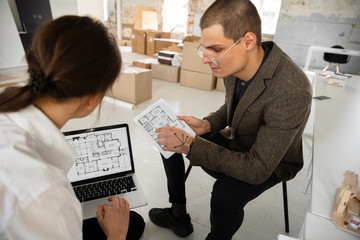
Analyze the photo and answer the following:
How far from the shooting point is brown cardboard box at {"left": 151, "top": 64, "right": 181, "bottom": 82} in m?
3.77

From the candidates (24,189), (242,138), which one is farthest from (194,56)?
(24,189)

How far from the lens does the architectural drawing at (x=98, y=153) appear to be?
3.43 feet

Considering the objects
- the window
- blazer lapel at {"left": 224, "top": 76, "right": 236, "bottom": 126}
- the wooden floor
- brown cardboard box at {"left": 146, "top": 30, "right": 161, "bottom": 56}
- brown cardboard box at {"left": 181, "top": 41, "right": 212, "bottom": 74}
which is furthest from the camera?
the window

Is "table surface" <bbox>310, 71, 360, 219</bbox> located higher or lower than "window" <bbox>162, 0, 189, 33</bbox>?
lower

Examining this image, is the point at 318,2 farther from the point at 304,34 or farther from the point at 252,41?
the point at 252,41

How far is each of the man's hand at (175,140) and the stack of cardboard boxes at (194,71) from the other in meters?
2.58

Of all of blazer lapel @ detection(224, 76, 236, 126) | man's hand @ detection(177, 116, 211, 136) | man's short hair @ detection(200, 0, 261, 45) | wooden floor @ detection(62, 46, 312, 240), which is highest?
man's short hair @ detection(200, 0, 261, 45)

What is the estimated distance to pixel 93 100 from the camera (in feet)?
1.93

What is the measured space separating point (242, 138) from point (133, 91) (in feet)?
5.98

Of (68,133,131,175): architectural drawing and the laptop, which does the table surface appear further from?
(68,133,131,175): architectural drawing

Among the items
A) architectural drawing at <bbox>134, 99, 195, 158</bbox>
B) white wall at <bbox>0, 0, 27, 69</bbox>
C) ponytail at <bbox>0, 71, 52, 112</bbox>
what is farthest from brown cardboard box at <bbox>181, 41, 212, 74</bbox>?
ponytail at <bbox>0, 71, 52, 112</bbox>

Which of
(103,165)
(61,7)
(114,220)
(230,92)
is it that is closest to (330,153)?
(230,92)

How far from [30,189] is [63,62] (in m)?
0.25

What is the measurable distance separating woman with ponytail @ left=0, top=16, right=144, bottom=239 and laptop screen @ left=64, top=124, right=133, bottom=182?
479 millimetres
